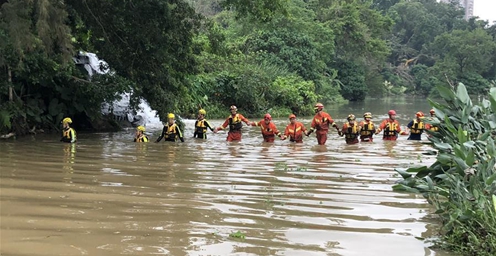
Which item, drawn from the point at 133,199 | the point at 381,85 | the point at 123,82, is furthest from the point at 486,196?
the point at 381,85

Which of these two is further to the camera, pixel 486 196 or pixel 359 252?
pixel 486 196

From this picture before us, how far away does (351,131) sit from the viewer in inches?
643

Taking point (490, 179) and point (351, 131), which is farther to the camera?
point (351, 131)

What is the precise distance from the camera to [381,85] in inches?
2783

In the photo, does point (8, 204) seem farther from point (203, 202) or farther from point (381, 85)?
point (381, 85)

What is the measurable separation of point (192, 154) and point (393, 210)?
20.8 feet

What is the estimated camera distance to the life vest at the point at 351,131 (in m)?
16.3

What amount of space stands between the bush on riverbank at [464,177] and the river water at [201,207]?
29cm

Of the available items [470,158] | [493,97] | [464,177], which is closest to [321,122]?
[493,97]

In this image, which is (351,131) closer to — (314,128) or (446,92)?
(314,128)

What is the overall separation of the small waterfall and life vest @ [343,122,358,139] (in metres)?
5.88

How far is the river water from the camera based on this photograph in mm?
4805

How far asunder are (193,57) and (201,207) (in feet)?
37.3

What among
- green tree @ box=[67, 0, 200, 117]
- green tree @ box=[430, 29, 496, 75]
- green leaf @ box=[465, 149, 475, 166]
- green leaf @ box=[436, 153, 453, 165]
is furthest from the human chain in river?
green tree @ box=[430, 29, 496, 75]
